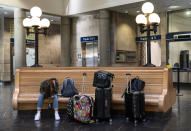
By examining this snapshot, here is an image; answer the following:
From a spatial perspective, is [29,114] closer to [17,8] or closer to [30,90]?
[30,90]

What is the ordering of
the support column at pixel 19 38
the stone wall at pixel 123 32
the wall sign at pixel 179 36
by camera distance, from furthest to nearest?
the stone wall at pixel 123 32 < the wall sign at pixel 179 36 < the support column at pixel 19 38

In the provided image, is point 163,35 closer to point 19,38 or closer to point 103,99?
point 19,38

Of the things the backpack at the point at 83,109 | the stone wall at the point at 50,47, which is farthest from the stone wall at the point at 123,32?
the backpack at the point at 83,109

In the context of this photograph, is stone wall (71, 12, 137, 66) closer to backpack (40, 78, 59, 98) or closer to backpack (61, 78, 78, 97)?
backpack (61, 78, 78, 97)

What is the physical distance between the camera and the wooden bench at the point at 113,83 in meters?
5.09

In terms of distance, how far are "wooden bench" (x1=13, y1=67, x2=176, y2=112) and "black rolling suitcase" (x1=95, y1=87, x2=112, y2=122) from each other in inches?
21.0

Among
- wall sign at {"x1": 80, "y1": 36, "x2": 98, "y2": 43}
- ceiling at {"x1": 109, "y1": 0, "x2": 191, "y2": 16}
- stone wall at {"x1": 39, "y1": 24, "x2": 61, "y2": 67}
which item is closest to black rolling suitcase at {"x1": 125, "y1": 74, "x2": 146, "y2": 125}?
ceiling at {"x1": 109, "y1": 0, "x2": 191, "y2": 16}

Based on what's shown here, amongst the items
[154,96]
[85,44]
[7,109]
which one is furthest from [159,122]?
[85,44]

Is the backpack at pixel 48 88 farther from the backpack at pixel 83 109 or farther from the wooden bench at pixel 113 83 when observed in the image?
the backpack at pixel 83 109

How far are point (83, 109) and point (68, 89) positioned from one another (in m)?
0.79

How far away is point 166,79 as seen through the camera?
5086 millimetres

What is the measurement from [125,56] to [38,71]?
9.98m

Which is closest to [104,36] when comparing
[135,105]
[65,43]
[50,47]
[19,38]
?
[65,43]

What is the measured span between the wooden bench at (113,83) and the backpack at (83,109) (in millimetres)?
663
